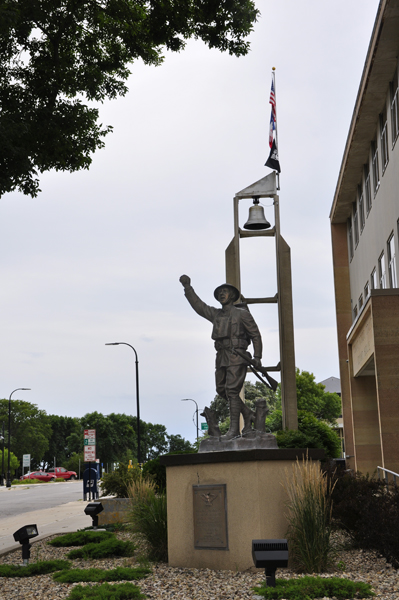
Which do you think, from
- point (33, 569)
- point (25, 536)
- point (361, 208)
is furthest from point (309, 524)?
point (361, 208)

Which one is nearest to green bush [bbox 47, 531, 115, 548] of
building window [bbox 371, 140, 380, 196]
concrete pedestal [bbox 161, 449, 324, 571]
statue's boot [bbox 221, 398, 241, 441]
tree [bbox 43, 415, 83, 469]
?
concrete pedestal [bbox 161, 449, 324, 571]

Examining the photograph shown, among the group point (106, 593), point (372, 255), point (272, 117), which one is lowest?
point (106, 593)

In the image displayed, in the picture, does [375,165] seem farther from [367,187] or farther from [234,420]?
[234,420]

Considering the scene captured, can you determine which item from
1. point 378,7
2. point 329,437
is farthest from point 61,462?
point 378,7

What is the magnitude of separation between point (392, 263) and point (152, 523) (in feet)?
48.2

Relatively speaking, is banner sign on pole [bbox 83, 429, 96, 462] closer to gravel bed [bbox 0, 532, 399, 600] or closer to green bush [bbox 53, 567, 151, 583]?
gravel bed [bbox 0, 532, 399, 600]

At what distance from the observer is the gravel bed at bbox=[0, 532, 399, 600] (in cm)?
726

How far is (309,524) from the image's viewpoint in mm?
8117

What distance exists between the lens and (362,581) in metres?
7.45

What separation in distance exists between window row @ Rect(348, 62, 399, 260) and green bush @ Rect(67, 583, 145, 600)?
1625 cm

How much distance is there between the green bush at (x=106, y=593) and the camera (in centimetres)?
684

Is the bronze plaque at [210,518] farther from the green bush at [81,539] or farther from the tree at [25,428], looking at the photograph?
the tree at [25,428]

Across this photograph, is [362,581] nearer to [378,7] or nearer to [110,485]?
[110,485]

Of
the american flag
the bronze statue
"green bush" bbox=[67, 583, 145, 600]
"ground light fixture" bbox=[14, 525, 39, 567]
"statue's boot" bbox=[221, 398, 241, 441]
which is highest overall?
the american flag
